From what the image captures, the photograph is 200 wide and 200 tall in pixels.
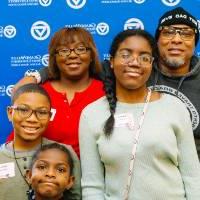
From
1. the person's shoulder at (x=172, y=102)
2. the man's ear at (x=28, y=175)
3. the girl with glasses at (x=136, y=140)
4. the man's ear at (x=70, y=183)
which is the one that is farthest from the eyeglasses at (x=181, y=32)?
the man's ear at (x=28, y=175)

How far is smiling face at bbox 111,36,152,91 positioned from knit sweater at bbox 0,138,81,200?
56 cm

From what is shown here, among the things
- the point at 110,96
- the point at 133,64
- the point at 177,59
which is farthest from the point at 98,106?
the point at 177,59

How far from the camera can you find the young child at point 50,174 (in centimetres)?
247

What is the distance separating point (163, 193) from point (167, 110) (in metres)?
0.44

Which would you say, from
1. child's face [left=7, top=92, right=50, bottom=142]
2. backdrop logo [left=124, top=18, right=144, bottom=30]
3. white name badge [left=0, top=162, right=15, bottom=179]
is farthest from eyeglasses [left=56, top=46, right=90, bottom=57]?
backdrop logo [left=124, top=18, right=144, bottom=30]

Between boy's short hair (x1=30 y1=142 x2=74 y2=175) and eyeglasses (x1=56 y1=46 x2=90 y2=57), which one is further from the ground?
eyeglasses (x1=56 y1=46 x2=90 y2=57)

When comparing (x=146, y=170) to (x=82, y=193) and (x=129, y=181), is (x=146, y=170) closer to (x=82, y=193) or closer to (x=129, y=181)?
(x=129, y=181)

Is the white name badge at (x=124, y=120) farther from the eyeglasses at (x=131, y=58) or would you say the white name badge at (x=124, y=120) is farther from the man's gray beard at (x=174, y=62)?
the man's gray beard at (x=174, y=62)

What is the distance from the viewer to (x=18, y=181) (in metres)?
2.57

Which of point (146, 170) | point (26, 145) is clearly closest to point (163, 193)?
point (146, 170)

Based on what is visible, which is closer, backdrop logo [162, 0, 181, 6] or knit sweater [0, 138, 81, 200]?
knit sweater [0, 138, 81, 200]

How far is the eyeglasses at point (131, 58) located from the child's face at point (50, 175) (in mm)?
628

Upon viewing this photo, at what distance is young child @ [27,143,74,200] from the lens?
2.47m

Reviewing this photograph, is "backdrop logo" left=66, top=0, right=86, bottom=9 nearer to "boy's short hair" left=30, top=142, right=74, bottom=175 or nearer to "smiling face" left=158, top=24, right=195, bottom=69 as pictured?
"smiling face" left=158, top=24, right=195, bottom=69
